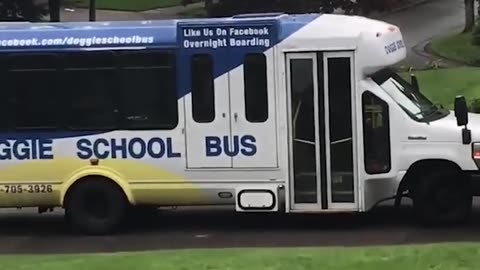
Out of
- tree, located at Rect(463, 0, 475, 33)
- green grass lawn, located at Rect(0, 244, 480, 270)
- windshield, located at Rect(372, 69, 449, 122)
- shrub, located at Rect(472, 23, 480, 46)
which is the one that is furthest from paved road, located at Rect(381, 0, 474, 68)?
green grass lawn, located at Rect(0, 244, 480, 270)

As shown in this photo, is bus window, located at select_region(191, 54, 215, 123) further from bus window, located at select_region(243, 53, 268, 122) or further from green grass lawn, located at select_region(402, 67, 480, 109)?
green grass lawn, located at select_region(402, 67, 480, 109)

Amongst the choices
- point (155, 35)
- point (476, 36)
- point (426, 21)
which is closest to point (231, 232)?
point (155, 35)

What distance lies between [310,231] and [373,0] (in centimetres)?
3376

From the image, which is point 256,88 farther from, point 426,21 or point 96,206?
point 426,21

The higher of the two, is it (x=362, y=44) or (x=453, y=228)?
(x=362, y=44)

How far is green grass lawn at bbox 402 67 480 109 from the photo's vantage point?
22.8 m

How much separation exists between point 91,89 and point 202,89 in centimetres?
132

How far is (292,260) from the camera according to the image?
8.88 m

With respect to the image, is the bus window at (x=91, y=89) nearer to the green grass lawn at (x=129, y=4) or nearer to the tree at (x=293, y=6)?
the tree at (x=293, y=6)

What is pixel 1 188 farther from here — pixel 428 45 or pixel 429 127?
pixel 428 45

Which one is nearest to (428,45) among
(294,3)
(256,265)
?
(294,3)

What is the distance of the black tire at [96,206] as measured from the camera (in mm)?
12695

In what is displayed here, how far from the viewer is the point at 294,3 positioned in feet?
141

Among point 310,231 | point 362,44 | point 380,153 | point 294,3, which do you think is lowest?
point 310,231
